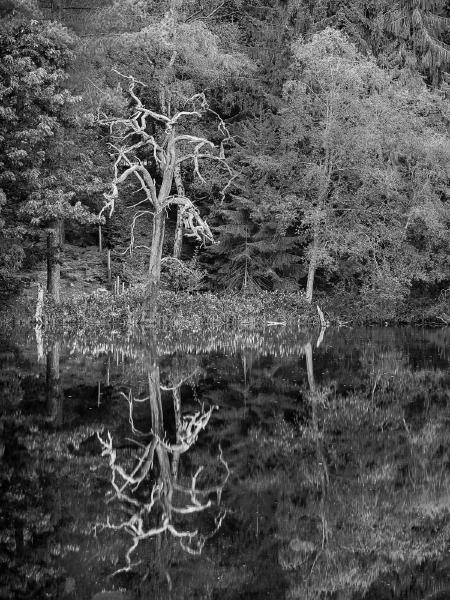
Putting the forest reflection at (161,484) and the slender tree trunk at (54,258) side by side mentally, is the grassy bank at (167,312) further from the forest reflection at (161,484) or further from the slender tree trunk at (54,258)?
the forest reflection at (161,484)

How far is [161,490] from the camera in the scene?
682cm

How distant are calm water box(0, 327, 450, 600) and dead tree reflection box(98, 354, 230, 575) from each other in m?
0.02

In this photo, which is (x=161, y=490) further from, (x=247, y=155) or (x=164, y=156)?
(x=247, y=155)

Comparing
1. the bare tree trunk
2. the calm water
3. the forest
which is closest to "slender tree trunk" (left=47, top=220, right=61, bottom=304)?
the forest

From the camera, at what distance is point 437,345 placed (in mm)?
21188

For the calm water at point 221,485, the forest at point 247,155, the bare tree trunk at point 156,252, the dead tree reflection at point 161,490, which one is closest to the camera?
the calm water at point 221,485

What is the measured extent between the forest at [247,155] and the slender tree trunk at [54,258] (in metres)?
0.07

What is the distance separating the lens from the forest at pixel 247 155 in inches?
960

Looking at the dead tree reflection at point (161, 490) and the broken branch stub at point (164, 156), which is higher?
the broken branch stub at point (164, 156)

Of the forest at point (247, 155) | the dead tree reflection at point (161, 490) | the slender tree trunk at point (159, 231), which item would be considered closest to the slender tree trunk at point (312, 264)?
the forest at point (247, 155)

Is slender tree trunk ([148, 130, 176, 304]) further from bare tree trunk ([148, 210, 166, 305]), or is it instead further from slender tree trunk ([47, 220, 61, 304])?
slender tree trunk ([47, 220, 61, 304])

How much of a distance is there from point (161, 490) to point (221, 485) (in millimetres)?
575

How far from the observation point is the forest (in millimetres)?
24375

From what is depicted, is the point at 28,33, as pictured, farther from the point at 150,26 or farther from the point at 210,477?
the point at 210,477
